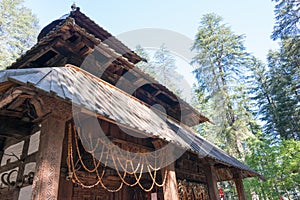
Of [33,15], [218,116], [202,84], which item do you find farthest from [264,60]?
[33,15]

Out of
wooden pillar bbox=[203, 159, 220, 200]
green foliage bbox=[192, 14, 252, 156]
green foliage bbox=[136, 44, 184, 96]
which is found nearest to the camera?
wooden pillar bbox=[203, 159, 220, 200]

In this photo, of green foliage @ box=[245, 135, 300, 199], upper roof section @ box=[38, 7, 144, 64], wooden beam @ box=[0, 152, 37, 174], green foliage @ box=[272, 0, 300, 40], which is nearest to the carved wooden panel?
wooden beam @ box=[0, 152, 37, 174]

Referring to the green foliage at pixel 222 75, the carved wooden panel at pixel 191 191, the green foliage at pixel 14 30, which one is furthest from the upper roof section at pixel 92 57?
the green foliage at pixel 14 30

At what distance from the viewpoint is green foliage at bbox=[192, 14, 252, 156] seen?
15.6m

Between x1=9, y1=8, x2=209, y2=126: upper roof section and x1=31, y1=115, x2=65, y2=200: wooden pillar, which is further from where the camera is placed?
x1=9, y1=8, x2=209, y2=126: upper roof section

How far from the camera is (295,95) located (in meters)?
21.0

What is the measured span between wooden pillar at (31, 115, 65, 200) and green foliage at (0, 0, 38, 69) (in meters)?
16.7

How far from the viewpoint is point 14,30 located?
60.6ft

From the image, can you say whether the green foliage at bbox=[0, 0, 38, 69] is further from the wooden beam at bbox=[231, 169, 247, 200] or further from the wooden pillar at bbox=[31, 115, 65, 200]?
the wooden beam at bbox=[231, 169, 247, 200]

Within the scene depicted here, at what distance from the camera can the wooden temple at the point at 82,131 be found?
2364 millimetres

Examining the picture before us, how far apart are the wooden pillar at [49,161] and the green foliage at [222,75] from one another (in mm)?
14341

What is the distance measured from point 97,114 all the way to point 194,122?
682cm

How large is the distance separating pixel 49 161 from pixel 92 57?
3438 mm

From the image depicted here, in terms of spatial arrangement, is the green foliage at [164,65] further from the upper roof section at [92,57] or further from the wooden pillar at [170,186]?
the wooden pillar at [170,186]
